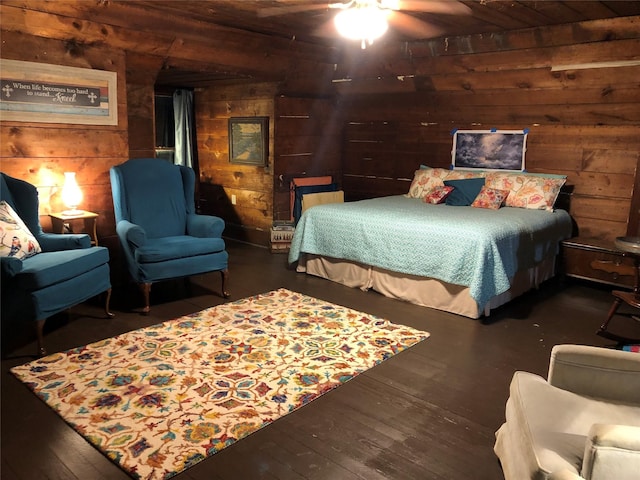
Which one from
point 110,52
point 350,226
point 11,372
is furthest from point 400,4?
point 11,372

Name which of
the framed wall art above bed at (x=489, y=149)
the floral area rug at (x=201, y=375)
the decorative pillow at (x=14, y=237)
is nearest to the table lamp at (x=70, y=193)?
the decorative pillow at (x=14, y=237)

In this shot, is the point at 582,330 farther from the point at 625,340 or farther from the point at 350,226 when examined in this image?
the point at 350,226

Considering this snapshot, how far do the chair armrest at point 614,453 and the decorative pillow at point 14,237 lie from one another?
3.16 meters

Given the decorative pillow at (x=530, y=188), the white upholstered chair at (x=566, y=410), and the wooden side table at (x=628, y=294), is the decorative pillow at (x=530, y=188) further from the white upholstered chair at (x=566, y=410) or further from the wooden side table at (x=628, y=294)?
the white upholstered chair at (x=566, y=410)

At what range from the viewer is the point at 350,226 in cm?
436

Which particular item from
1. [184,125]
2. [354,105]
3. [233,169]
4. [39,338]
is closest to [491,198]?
[354,105]

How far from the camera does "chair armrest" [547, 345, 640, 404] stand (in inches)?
72.0

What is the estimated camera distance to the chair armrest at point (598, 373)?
1829 millimetres

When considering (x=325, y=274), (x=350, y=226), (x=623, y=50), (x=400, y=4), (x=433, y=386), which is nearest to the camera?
(x=433, y=386)

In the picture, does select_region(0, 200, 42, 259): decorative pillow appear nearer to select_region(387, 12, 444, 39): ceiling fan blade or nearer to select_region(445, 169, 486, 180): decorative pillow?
select_region(387, 12, 444, 39): ceiling fan blade

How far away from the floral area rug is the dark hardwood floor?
0.27 ft

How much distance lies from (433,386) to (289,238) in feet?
10.4

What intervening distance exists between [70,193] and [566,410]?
3564 mm

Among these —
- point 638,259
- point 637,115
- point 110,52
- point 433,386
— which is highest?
point 110,52
